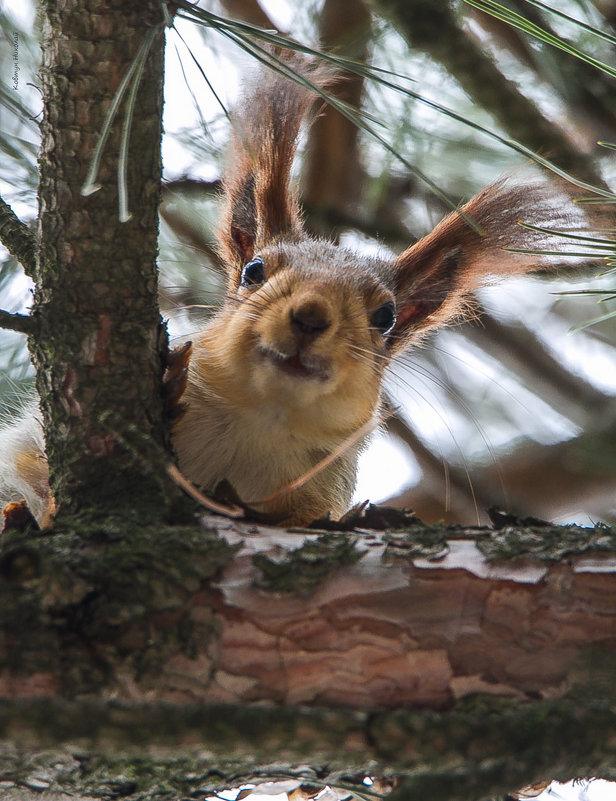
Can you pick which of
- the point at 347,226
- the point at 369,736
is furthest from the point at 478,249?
the point at 369,736

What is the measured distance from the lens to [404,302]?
190 centimetres

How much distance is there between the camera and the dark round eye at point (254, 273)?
5.52ft

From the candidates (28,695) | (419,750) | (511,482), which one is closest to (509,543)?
(419,750)

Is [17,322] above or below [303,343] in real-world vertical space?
below

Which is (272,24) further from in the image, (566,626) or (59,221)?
(566,626)

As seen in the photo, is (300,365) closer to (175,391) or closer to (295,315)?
(295,315)

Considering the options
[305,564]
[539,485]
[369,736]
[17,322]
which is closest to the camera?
[369,736]

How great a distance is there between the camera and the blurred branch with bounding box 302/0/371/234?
1987 millimetres

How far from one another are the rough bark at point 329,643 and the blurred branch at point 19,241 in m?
0.38

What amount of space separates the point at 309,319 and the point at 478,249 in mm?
501

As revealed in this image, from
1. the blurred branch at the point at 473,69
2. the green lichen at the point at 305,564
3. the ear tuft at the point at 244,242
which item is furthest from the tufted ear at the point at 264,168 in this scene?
the green lichen at the point at 305,564

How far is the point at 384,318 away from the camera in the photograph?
1.70 metres

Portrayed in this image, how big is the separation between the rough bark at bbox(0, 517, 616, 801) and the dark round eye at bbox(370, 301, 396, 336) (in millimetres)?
772

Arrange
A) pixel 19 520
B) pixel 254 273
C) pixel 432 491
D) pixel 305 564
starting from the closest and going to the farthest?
pixel 305 564 → pixel 19 520 → pixel 254 273 → pixel 432 491
